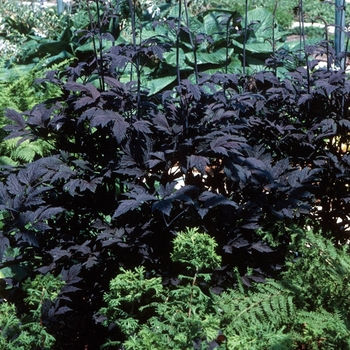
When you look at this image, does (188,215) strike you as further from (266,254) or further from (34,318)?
(34,318)

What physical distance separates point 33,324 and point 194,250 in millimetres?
644

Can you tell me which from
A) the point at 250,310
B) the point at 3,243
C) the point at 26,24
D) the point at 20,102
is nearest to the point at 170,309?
the point at 250,310

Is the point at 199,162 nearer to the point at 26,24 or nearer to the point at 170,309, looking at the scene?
the point at 170,309

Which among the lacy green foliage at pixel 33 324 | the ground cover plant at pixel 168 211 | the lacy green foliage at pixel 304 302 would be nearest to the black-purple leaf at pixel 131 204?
the ground cover plant at pixel 168 211

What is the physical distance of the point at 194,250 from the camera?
208 cm

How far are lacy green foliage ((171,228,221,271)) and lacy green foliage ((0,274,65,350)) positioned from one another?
1.55 ft

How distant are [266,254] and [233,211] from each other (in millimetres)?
310

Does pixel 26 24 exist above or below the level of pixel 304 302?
below

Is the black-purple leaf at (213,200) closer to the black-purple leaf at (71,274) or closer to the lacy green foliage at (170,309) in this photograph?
the lacy green foliage at (170,309)

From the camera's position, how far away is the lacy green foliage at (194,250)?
209 centimetres

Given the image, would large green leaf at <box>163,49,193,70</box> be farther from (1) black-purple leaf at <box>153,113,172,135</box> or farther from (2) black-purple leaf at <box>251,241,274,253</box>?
(2) black-purple leaf at <box>251,241,274,253</box>

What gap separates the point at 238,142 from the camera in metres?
2.31

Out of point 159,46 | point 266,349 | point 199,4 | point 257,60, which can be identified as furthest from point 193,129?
point 199,4

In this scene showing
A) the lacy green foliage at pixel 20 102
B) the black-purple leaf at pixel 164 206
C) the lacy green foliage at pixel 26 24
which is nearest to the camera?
the black-purple leaf at pixel 164 206
